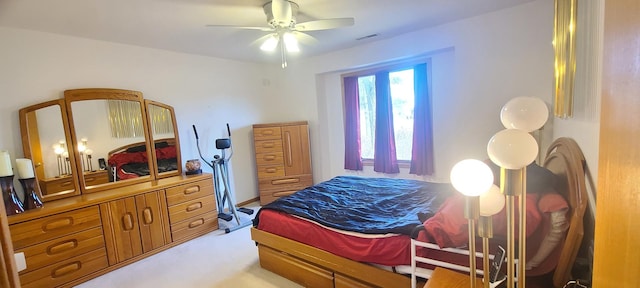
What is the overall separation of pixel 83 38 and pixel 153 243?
227cm

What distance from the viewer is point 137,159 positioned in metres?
3.18

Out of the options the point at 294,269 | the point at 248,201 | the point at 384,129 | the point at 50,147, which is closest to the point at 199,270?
the point at 294,269

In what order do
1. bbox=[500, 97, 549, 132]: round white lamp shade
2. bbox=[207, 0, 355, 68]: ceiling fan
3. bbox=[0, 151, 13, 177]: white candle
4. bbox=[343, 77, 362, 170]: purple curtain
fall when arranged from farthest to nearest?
bbox=[343, 77, 362, 170]: purple curtain < bbox=[0, 151, 13, 177]: white candle < bbox=[207, 0, 355, 68]: ceiling fan < bbox=[500, 97, 549, 132]: round white lamp shade

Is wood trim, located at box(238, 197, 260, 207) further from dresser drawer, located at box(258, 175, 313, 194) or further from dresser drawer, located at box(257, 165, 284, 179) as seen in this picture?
dresser drawer, located at box(257, 165, 284, 179)

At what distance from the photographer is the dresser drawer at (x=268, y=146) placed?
167 inches

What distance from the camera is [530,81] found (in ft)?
8.85

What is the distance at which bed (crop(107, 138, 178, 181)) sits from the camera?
3.03 metres

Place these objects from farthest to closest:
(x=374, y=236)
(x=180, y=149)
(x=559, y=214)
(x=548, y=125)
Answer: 1. (x=180, y=149)
2. (x=548, y=125)
3. (x=374, y=236)
4. (x=559, y=214)

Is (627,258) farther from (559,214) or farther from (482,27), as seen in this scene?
(482,27)

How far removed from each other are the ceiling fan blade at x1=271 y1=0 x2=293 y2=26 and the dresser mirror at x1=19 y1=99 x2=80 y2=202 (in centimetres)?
236

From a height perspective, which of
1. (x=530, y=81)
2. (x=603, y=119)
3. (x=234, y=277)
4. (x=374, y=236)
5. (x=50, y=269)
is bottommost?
(x=234, y=277)

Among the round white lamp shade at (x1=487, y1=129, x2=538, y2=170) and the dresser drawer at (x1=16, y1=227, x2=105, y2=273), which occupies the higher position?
the round white lamp shade at (x1=487, y1=129, x2=538, y2=170)

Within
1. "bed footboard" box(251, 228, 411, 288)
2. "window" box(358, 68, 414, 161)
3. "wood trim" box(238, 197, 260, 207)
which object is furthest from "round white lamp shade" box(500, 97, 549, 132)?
"wood trim" box(238, 197, 260, 207)

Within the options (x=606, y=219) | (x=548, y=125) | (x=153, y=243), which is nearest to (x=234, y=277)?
(x=153, y=243)
